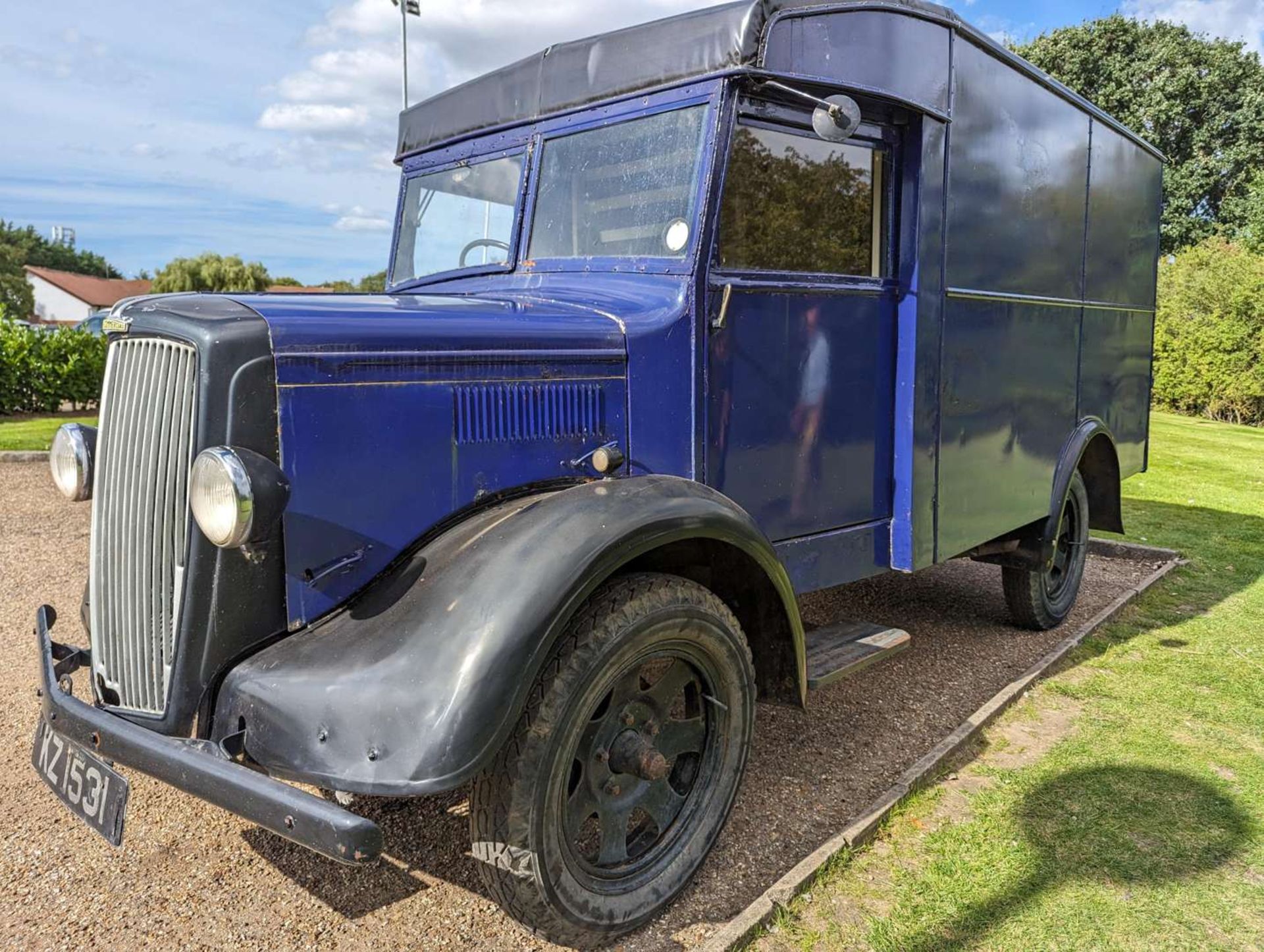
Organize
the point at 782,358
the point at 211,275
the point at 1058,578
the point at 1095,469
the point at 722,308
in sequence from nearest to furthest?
the point at 722,308
the point at 782,358
the point at 1058,578
the point at 1095,469
the point at 211,275

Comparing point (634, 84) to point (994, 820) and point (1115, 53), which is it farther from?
point (1115, 53)

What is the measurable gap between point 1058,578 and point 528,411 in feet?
13.4

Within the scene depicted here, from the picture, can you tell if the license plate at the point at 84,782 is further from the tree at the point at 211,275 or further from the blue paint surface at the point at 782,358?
the tree at the point at 211,275

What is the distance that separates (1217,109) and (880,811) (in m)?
33.1

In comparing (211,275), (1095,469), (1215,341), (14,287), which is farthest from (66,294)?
(1095,469)

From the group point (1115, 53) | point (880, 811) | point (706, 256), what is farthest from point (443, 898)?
point (1115, 53)

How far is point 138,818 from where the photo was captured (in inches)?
123

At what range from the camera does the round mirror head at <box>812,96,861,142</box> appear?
292 cm

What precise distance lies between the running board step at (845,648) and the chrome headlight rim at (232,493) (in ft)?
5.93

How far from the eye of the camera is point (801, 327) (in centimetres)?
332

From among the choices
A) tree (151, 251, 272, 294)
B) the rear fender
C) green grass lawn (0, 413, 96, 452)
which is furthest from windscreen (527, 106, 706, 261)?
tree (151, 251, 272, 294)

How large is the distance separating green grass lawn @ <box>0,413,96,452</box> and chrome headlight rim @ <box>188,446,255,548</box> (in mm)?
8730

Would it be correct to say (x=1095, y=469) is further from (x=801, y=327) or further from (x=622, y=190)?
(x=622, y=190)

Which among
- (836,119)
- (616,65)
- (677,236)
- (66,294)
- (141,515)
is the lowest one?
(141,515)
